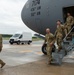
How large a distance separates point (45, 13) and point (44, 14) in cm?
10

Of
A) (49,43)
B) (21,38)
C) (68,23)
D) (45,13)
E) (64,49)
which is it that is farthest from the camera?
(21,38)

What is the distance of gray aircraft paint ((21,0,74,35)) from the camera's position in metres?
12.4

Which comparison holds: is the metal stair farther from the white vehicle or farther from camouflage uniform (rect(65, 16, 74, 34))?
the white vehicle

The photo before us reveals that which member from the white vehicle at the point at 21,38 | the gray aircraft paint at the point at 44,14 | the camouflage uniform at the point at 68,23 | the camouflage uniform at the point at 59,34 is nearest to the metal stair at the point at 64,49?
the camouflage uniform at the point at 59,34

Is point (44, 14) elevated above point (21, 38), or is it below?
above

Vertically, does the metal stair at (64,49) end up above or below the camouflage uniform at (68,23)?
below

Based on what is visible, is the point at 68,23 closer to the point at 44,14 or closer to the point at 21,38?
the point at 44,14

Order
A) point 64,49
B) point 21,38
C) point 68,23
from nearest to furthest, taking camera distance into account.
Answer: point 64,49, point 68,23, point 21,38

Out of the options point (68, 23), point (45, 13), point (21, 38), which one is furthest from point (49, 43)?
point (21, 38)

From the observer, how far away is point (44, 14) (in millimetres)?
13477

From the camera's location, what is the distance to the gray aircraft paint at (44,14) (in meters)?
12.4

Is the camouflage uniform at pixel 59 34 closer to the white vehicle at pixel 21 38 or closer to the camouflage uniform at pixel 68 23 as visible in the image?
the camouflage uniform at pixel 68 23

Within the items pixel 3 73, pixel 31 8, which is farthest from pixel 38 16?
pixel 3 73

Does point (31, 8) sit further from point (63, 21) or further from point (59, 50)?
point (59, 50)
